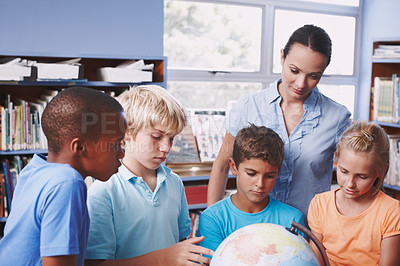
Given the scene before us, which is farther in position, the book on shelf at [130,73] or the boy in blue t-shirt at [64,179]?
the book on shelf at [130,73]

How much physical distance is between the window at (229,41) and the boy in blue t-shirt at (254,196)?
7.13ft

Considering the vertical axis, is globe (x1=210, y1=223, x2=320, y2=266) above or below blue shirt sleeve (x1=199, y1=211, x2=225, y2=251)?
above

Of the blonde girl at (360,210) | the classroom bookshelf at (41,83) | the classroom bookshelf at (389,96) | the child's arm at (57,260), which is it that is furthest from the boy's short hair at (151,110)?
the classroom bookshelf at (389,96)

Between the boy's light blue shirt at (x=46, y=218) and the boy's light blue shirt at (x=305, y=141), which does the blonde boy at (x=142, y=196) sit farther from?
the boy's light blue shirt at (x=305, y=141)

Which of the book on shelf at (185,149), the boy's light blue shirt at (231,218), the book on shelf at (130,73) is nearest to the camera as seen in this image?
the boy's light blue shirt at (231,218)

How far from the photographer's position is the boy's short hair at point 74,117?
3.44 ft

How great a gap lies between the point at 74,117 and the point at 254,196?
0.79 metres

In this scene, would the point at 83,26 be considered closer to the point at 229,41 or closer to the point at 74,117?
the point at 229,41

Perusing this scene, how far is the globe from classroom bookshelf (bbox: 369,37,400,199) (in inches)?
107

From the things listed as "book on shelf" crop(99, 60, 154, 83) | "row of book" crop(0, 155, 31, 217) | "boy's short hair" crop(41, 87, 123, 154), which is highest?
"book on shelf" crop(99, 60, 154, 83)

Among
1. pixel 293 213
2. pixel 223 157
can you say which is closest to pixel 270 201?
pixel 293 213

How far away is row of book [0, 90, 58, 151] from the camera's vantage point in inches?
109

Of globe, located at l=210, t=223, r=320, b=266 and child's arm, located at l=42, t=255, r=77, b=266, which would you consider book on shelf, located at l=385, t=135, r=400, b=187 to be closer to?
globe, located at l=210, t=223, r=320, b=266

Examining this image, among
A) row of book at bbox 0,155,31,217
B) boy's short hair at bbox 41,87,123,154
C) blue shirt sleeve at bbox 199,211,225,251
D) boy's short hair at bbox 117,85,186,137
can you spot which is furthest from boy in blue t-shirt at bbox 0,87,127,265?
row of book at bbox 0,155,31,217
